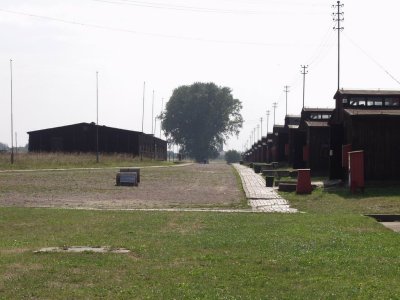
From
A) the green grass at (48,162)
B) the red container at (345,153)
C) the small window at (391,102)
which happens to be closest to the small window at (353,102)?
the small window at (391,102)

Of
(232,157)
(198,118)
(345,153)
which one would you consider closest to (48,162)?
(345,153)

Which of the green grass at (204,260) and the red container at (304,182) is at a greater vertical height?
the red container at (304,182)

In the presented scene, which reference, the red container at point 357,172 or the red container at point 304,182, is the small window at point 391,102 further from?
the red container at point 357,172

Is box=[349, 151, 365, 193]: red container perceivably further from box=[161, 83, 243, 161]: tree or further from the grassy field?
box=[161, 83, 243, 161]: tree

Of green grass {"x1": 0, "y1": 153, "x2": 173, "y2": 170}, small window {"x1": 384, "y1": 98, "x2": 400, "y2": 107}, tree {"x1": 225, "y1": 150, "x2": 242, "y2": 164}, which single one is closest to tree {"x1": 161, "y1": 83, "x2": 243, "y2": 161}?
tree {"x1": 225, "y1": 150, "x2": 242, "y2": 164}

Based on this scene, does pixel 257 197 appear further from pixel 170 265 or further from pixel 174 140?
pixel 174 140

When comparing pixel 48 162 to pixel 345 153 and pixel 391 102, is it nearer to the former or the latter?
pixel 391 102

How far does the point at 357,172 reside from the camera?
25.8m

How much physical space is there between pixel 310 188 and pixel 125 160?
2141 inches

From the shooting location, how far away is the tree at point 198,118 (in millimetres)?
145500

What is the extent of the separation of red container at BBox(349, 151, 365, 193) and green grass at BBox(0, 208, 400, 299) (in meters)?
9.73

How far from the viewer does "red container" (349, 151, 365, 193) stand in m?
25.7

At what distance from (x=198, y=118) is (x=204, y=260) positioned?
136010mm

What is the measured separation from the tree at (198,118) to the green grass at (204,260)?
12956cm
